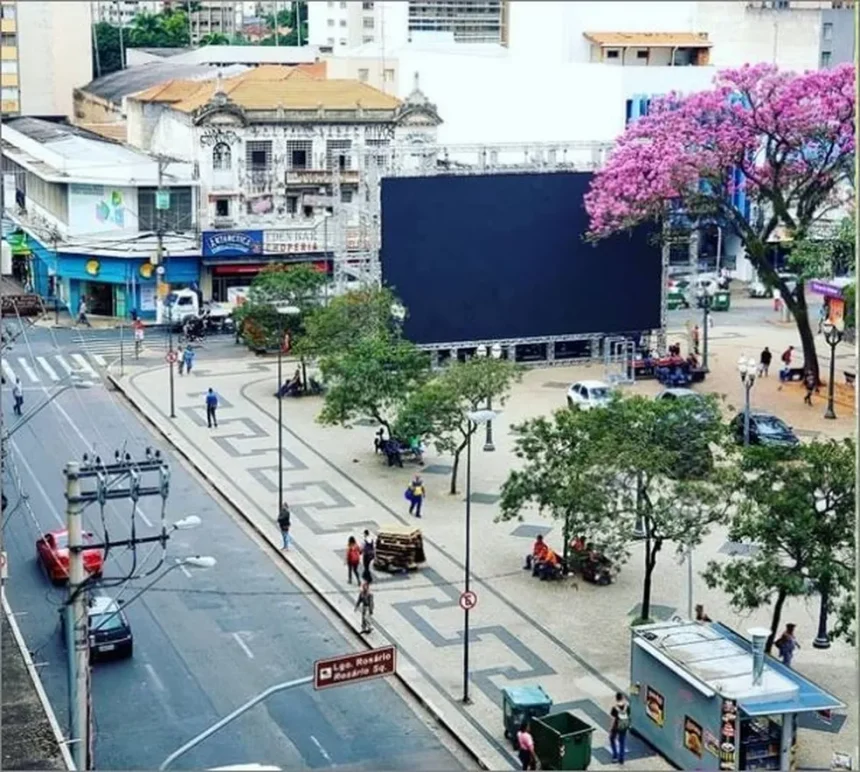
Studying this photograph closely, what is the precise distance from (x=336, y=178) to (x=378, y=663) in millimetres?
44313

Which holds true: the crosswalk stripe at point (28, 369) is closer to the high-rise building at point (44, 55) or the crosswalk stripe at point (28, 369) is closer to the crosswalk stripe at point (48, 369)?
the crosswalk stripe at point (48, 369)

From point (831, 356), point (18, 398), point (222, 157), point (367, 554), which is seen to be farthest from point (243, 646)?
point (222, 157)

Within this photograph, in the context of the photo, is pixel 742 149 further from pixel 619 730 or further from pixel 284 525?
pixel 619 730

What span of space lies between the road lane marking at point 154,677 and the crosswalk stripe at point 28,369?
28567mm

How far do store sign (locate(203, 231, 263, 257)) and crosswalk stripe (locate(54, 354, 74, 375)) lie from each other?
31.7 ft

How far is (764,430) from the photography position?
1934 inches

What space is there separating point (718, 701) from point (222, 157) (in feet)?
168

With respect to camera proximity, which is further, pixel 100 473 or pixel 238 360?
pixel 238 360

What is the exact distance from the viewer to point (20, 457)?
48438mm

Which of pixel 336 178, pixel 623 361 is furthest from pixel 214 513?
pixel 336 178

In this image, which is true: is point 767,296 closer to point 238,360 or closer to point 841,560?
point 238,360

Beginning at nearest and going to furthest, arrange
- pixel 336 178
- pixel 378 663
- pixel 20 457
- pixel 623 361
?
pixel 378 663 < pixel 20 457 < pixel 623 361 < pixel 336 178

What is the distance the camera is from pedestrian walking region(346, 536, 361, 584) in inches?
1470

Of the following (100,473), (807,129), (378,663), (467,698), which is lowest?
(467,698)
